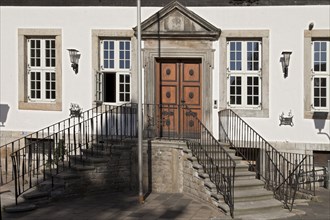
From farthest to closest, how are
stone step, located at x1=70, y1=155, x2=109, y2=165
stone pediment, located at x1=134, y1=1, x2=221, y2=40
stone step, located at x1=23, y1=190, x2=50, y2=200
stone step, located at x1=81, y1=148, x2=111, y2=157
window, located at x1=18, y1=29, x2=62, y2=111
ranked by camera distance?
window, located at x1=18, y1=29, x2=62, y2=111
stone pediment, located at x1=134, y1=1, x2=221, y2=40
stone step, located at x1=81, y1=148, x2=111, y2=157
stone step, located at x1=70, y1=155, x2=109, y2=165
stone step, located at x1=23, y1=190, x2=50, y2=200

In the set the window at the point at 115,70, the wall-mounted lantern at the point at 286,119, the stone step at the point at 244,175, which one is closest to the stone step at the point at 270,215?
the stone step at the point at 244,175

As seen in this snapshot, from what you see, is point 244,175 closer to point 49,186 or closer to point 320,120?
point 320,120

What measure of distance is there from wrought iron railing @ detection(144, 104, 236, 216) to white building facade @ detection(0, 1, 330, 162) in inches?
17.3

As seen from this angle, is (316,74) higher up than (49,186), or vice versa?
(316,74)

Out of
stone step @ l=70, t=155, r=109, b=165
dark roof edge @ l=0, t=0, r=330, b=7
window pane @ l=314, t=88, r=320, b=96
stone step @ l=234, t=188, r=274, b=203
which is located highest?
dark roof edge @ l=0, t=0, r=330, b=7

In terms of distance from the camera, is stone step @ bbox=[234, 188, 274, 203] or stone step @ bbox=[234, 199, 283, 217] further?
stone step @ bbox=[234, 188, 274, 203]

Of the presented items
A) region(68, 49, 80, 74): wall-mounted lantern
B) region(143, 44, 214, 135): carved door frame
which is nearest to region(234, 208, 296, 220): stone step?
region(143, 44, 214, 135): carved door frame

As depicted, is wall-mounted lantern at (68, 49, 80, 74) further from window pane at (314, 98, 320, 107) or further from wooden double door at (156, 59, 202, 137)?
window pane at (314, 98, 320, 107)

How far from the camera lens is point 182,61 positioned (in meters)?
13.7

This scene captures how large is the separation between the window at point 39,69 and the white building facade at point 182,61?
0.10ft

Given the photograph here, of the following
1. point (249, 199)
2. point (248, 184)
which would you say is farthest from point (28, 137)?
point (249, 199)

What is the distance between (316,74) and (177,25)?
3.93 metres

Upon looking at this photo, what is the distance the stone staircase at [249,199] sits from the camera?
969 cm

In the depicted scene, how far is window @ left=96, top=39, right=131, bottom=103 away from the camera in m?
14.0
